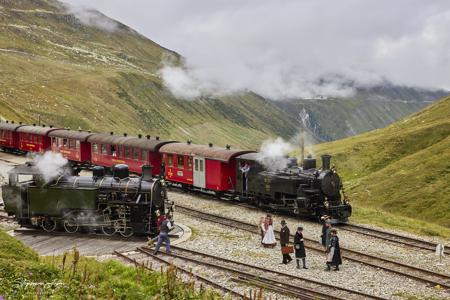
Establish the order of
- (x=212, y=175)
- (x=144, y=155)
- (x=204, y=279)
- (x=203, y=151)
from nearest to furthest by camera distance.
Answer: (x=204, y=279) → (x=212, y=175) → (x=203, y=151) → (x=144, y=155)

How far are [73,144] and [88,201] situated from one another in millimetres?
26041

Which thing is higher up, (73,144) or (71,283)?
(73,144)

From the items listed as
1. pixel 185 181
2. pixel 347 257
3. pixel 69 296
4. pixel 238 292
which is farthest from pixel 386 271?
pixel 185 181

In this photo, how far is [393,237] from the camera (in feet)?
81.0

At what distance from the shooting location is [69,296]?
11820mm

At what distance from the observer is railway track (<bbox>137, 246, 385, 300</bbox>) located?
15430 millimetres

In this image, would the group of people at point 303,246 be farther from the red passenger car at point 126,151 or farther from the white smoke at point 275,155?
the red passenger car at point 126,151

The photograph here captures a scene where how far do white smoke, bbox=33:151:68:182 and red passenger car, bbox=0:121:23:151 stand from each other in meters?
38.1

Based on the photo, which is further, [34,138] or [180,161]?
[34,138]

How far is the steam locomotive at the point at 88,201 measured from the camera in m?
23.4

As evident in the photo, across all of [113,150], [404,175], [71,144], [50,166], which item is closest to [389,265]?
[50,166]

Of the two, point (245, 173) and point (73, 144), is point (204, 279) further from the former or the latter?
point (73, 144)

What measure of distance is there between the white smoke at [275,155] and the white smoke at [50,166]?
36.0 feet

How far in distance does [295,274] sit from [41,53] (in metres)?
178
